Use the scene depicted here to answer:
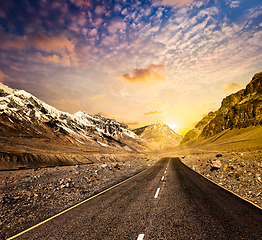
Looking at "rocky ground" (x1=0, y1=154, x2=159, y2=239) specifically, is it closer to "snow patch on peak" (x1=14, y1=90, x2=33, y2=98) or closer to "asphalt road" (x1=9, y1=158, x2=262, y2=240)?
"asphalt road" (x1=9, y1=158, x2=262, y2=240)

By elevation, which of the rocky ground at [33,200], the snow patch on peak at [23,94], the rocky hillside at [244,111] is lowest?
the rocky ground at [33,200]

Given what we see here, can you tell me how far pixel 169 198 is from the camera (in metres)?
7.62

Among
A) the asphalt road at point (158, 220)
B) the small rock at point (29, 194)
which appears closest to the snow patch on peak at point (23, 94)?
the small rock at point (29, 194)

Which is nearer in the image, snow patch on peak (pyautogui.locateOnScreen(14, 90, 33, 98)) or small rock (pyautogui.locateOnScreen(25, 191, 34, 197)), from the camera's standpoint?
small rock (pyautogui.locateOnScreen(25, 191, 34, 197))

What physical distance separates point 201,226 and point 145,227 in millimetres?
1850

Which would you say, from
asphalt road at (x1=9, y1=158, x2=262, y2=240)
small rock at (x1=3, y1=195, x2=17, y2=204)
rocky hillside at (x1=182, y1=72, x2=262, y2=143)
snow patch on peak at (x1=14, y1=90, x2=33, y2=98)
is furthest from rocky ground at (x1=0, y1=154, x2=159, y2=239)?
snow patch on peak at (x1=14, y1=90, x2=33, y2=98)

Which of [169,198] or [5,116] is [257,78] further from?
[5,116]

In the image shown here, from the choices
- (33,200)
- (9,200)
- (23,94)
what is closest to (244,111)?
(33,200)

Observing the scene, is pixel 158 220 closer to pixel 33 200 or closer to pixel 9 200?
pixel 33 200

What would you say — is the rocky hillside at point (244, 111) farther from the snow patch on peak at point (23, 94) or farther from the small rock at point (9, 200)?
the snow patch on peak at point (23, 94)

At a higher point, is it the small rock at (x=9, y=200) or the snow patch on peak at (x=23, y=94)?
the snow patch on peak at (x=23, y=94)

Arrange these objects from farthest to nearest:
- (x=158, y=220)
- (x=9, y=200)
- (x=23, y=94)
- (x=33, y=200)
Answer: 1. (x=23, y=94)
2. (x=33, y=200)
3. (x=9, y=200)
4. (x=158, y=220)

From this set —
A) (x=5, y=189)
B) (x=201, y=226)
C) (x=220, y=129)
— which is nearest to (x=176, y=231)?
(x=201, y=226)

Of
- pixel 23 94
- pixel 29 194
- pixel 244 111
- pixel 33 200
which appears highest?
pixel 23 94
